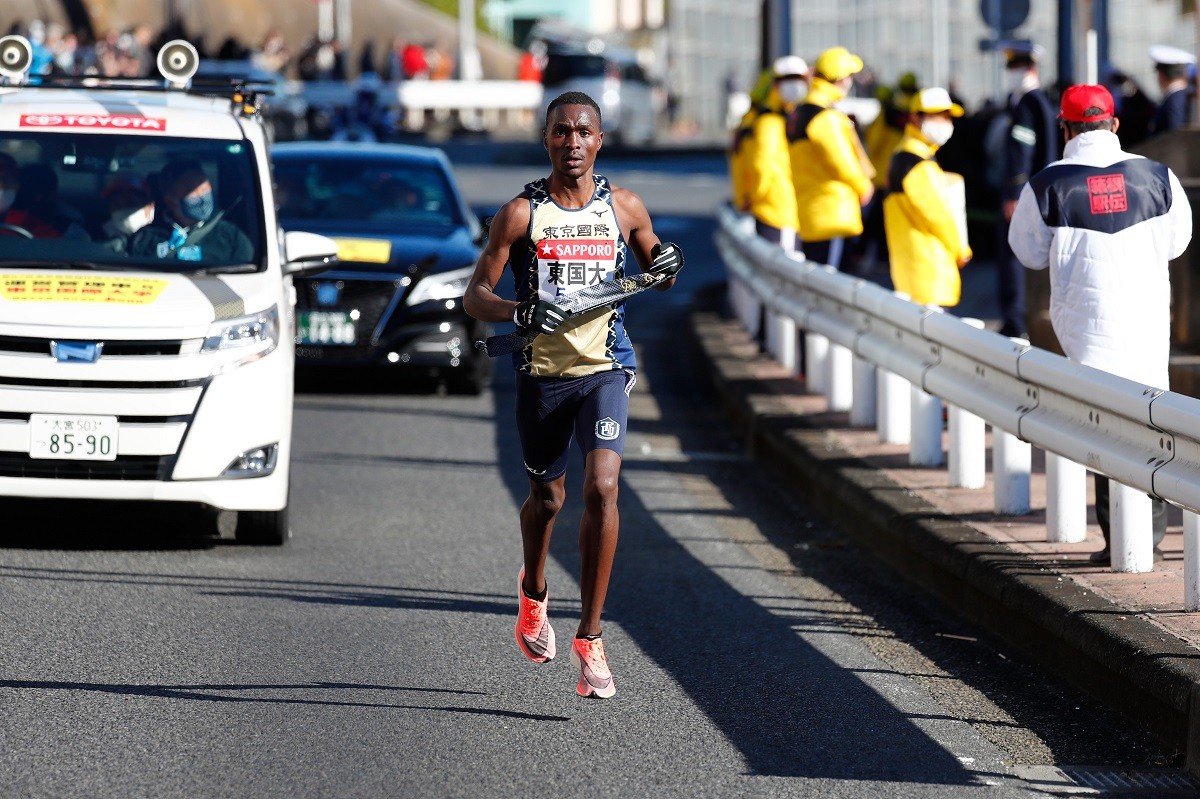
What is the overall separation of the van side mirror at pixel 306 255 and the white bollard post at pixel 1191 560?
448 cm

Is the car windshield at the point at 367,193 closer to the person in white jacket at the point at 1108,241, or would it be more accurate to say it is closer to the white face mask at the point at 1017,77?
the white face mask at the point at 1017,77

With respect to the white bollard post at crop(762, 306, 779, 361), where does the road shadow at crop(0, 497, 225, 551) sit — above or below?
below

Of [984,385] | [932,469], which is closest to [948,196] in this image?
[932,469]

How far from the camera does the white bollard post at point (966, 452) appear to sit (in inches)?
359

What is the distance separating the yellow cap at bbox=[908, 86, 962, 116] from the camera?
11039 millimetres

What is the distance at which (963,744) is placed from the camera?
5.84 metres

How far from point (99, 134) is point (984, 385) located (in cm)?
428

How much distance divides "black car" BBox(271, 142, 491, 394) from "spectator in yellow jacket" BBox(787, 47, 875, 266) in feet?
7.54

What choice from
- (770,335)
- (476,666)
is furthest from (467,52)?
(476,666)

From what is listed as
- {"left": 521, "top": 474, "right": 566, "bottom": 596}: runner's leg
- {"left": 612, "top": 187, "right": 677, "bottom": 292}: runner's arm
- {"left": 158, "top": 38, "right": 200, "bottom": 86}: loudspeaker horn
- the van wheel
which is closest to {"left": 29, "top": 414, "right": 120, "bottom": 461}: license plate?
the van wheel

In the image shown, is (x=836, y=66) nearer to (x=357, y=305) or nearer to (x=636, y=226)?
(x=357, y=305)

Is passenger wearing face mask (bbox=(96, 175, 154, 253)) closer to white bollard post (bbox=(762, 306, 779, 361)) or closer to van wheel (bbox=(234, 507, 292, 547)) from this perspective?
van wheel (bbox=(234, 507, 292, 547))

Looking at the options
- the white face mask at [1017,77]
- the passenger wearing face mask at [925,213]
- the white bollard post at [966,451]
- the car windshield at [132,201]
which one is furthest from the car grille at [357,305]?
the white bollard post at [966,451]

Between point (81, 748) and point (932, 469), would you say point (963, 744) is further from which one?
point (932, 469)
